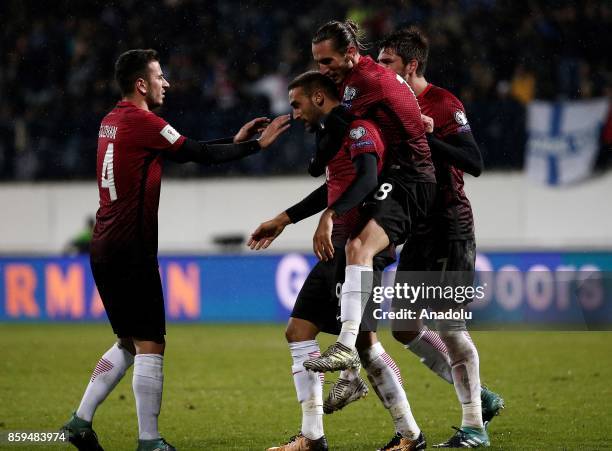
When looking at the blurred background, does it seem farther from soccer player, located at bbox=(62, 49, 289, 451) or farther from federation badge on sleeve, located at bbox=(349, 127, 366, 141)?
federation badge on sleeve, located at bbox=(349, 127, 366, 141)

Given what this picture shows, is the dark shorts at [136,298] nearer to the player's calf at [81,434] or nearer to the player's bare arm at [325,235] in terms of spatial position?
the player's calf at [81,434]

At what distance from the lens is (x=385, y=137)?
587cm

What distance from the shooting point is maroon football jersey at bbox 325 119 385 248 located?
561cm

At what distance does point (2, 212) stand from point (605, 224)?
388 inches

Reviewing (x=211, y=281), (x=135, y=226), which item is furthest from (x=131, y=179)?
(x=211, y=281)

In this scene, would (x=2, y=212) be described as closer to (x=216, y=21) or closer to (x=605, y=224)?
(x=216, y=21)

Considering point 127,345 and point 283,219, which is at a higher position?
point 283,219

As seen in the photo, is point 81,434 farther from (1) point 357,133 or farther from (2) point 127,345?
(1) point 357,133

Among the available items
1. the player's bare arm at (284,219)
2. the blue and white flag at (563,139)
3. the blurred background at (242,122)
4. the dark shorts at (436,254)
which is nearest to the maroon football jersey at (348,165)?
the player's bare arm at (284,219)

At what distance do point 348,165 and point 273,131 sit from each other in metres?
0.52

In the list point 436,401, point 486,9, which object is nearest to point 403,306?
point 436,401

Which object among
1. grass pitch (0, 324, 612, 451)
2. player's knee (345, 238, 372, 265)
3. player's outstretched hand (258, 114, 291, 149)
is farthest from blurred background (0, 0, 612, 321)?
player's knee (345, 238, 372, 265)

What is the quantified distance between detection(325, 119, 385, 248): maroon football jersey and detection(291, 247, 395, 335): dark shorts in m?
0.14

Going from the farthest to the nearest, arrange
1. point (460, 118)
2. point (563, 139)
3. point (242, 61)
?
point (242, 61), point (563, 139), point (460, 118)
